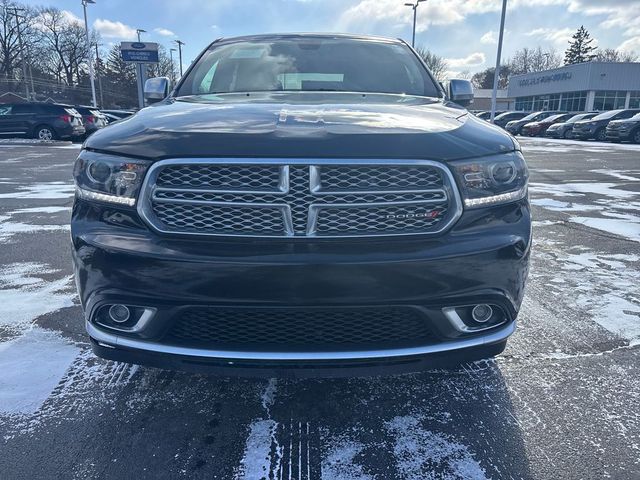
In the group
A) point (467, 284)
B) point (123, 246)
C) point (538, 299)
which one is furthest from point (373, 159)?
point (538, 299)

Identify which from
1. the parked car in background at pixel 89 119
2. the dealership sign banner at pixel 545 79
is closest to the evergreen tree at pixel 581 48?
the dealership sign banner at pixel 545 79

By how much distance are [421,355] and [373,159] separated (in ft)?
2.51

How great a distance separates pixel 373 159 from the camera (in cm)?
180

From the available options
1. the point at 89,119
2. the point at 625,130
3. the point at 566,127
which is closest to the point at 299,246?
the point at 89,119

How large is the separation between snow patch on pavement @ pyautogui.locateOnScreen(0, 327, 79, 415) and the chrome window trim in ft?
2.14

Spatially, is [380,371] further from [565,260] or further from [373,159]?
[565,260]

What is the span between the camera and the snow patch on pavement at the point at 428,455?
182 cm

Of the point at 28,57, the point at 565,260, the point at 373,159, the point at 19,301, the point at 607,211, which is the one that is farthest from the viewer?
the point at 28,57

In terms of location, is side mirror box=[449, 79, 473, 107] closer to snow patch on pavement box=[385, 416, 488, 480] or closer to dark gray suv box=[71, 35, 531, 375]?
dark gray suv box=[71, 35, 531, 375]

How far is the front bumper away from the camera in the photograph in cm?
174

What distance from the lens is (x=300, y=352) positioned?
1.79 meters

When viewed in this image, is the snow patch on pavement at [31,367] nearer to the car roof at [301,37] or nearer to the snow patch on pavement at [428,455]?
the snow patch on pavement at [428,455]

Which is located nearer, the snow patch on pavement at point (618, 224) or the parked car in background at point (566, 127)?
the snow patch on pavement at point (618, 224)

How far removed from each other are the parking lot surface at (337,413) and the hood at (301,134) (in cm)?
116
